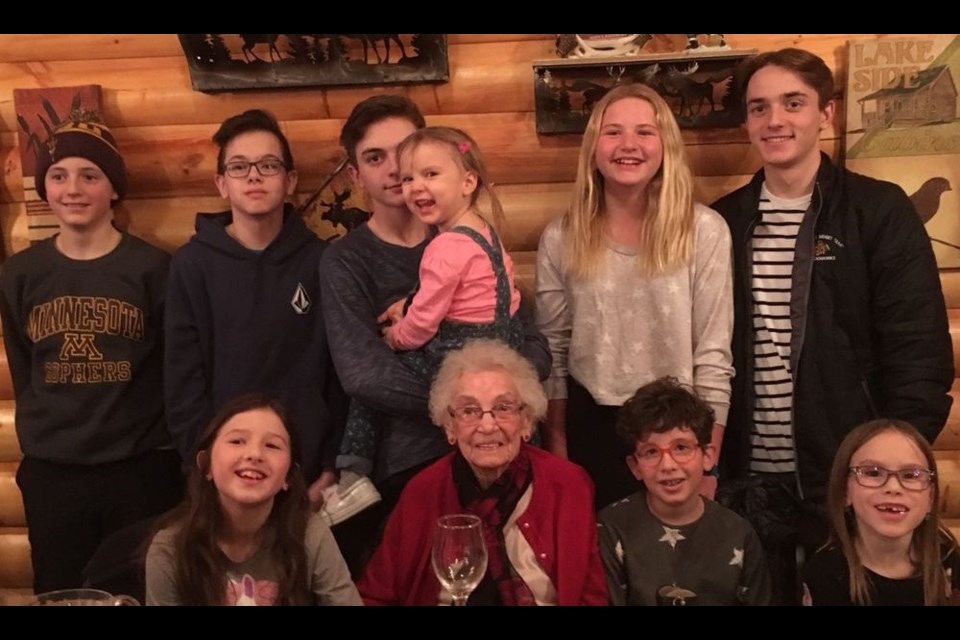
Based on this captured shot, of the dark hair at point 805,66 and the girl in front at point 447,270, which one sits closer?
the girl in front at point 447,270

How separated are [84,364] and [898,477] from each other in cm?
233

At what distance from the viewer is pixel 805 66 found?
2.75 m

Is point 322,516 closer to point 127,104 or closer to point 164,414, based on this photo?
point 164,414

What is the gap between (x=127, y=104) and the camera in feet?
10.6

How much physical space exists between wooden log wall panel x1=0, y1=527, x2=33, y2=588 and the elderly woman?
5.12ft

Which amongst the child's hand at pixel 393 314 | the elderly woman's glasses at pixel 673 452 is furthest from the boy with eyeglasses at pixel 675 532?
the child's hand at pixel 393 314

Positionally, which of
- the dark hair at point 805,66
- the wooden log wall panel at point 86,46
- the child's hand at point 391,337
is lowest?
the child's hand at point 391,337

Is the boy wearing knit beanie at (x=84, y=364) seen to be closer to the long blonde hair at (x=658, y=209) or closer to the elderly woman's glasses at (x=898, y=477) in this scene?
the long blonde hair at (x=658, y=209)

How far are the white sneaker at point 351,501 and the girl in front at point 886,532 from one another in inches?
46.3

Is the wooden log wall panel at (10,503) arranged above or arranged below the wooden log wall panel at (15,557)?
above

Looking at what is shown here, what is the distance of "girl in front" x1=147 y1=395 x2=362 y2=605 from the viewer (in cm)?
234

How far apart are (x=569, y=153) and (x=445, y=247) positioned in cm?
81

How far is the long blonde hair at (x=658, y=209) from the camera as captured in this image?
2.72 metres

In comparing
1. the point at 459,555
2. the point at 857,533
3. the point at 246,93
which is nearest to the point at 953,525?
the point at 857,533
